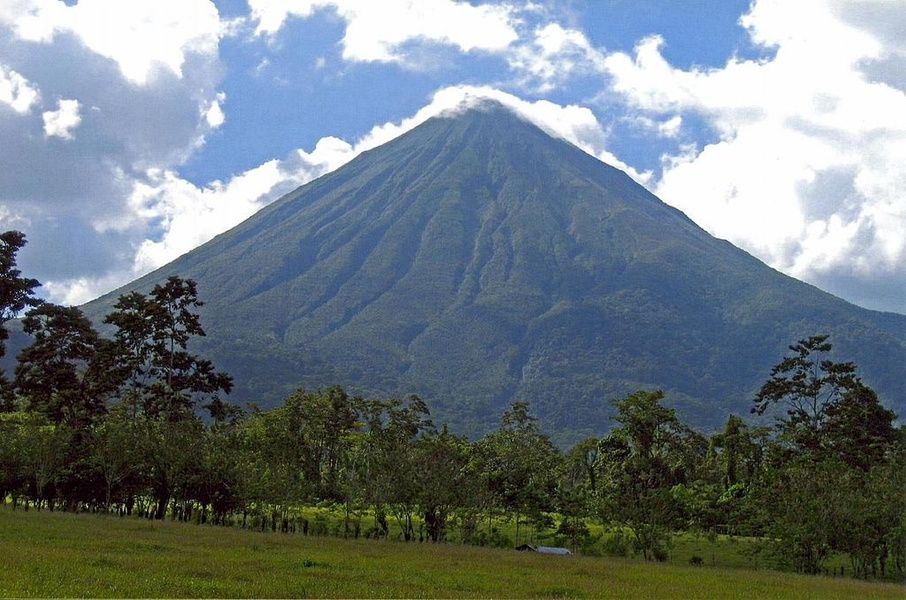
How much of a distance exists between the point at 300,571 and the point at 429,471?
75.6ft

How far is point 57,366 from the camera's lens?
55969mm

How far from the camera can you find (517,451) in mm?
62750

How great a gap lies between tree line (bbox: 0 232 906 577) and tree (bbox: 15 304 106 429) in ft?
0.32

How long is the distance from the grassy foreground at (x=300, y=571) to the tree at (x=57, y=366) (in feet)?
48.8

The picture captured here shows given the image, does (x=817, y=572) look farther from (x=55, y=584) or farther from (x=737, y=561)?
(x=55, y=584)

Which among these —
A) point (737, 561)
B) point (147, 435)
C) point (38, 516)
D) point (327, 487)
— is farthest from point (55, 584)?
point (327, 487)

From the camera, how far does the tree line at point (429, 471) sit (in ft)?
150

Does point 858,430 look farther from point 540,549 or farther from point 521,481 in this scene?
point 540,549

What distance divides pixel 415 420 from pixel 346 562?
5268 centimetres

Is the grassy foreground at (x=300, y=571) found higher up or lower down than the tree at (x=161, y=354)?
lower down

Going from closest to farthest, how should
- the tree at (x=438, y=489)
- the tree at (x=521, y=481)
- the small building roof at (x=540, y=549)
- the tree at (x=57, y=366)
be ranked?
the small building roof at (x=540, y=549) < the tree at (x=438, y=489) < the tree at (x=521, y=481) < the tree at (x=57, y=366)

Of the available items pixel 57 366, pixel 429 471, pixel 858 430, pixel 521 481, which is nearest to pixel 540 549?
pixel 429 471

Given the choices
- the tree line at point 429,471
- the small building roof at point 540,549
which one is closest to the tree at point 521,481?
the tree line at point 429,471

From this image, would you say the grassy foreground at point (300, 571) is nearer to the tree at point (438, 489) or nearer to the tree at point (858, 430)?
the tree at point (438, 489)
